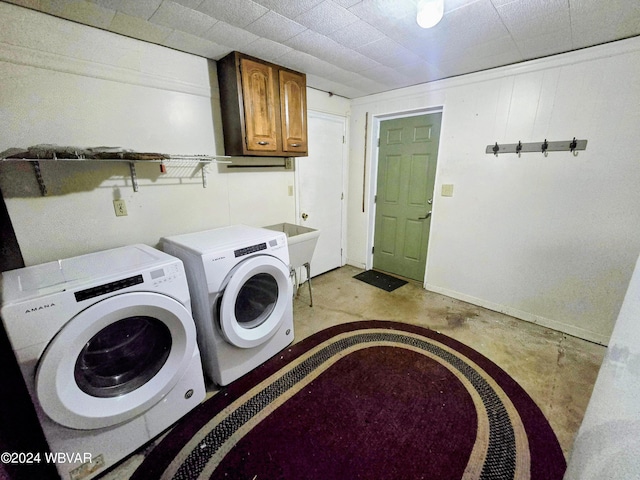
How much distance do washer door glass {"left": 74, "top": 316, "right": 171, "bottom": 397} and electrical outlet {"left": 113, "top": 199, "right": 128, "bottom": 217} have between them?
87cm

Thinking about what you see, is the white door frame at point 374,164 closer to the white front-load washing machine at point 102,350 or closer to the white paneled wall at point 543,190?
the white paneled wall at point 543,190

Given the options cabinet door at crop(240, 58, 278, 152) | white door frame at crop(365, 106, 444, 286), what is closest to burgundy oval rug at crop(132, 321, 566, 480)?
white door frame at crop(365, 106, 444, 286)

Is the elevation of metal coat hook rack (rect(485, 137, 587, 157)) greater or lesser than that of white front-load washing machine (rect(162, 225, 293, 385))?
greater

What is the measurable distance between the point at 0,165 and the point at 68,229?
427 millimetres

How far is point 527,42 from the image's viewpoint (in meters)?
1.80

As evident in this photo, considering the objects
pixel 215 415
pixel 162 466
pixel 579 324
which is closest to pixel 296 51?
pixel 215 415

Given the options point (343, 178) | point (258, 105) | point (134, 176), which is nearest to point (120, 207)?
point (134, 176)

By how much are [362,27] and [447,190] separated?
5.74ft

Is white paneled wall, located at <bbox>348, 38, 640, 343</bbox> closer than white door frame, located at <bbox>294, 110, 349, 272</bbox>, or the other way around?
white paneled wall, located at <bbox>348, 38, 640, 343</bbox>

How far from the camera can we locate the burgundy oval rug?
1265 mm

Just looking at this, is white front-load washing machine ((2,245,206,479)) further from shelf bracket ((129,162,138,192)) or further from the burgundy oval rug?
shelf bracket ((129,162,138,192))

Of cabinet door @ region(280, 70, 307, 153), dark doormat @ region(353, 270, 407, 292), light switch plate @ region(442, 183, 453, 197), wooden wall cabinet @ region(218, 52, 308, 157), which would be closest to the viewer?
wooden wall cabinet @ region(218, 52, 308, 157)

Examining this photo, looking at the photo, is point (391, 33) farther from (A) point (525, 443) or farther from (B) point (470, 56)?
(A) point (525, 443)

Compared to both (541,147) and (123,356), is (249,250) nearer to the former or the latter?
(123,356)
